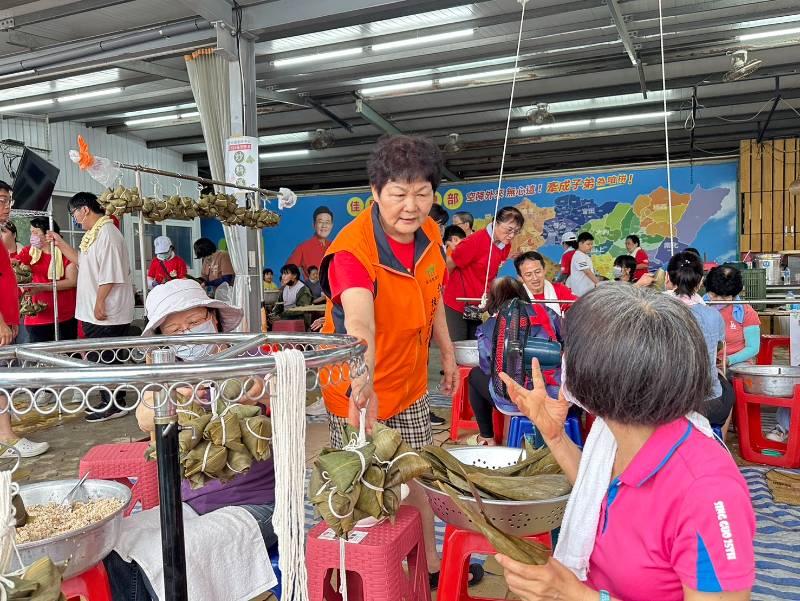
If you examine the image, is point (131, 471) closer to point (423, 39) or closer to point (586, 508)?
point (586, 508)

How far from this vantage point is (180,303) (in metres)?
1.95

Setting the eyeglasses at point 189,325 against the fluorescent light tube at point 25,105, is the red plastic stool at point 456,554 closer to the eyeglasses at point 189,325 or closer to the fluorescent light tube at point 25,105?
the eyeglasses at point 189,325

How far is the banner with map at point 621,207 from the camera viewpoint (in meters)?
10.3

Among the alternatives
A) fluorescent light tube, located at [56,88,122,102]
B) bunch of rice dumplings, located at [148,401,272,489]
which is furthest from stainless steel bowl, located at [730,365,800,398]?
fluorescent light tube, located at [56,88,122,102]

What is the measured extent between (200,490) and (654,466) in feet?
4.37

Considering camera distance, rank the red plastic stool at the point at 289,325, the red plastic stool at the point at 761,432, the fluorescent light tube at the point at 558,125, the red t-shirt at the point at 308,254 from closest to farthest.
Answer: the red plastic stool at the point at 761,432
the red plastic stool at the point at 289,325
the fluorescent light tube at the point at 558,125
the red t-shirt at the point at 308,254

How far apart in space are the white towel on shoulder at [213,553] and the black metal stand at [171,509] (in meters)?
0.61

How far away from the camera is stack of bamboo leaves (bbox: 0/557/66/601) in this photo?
0.77 m

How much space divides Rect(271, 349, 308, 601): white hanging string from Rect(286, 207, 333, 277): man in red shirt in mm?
11691

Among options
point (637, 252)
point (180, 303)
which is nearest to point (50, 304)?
point (180, 303)

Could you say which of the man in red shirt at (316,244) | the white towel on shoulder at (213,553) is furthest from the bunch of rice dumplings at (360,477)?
the man in red shirt at (316,244)

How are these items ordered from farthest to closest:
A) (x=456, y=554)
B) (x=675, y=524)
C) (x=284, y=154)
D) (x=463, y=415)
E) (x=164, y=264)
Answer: (x=284, y=154) < (x=164, y=264) < (x=463, y=415) < (x=456, y=554) < (x=675, y=524)

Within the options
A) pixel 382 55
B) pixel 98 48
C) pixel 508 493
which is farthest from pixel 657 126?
pixel 508 493

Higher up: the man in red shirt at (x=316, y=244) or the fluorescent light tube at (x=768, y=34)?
the fluorescent light tube at (x=768, y=34)
